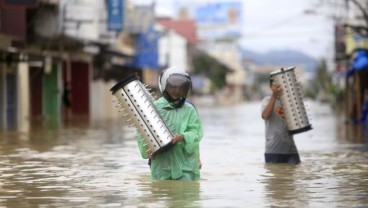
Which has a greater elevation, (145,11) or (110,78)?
(145,11)

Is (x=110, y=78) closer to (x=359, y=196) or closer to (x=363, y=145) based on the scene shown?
(x=363, y=145)

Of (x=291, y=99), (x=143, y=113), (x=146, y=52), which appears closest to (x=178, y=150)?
(x=143, y=113)

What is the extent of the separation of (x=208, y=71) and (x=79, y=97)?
85658 mm

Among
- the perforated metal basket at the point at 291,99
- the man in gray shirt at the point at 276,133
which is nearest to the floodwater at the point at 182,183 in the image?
the man in gray shirt at the point at 276,133

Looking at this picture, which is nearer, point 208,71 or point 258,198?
point 258,198

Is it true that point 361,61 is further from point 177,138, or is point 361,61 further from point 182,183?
point 177,138

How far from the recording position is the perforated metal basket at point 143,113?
10.8m

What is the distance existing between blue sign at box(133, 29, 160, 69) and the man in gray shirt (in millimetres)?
61193

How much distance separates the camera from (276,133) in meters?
15.1

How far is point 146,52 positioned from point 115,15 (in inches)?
855

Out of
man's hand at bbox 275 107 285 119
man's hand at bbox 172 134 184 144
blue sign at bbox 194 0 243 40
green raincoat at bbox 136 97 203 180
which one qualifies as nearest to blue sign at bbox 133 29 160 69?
man's hand at bbox 275 107 285 119

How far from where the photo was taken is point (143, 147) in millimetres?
11086

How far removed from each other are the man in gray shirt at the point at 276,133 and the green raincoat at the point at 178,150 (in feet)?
12.4

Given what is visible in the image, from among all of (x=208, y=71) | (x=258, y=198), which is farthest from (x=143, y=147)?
(x=208, y=71)
